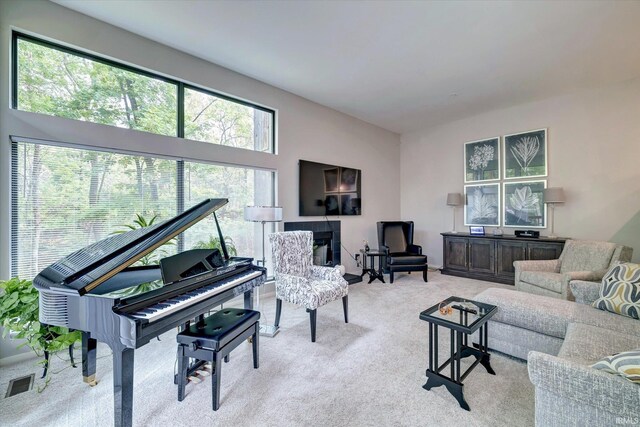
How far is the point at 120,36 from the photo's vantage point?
2.76 meters

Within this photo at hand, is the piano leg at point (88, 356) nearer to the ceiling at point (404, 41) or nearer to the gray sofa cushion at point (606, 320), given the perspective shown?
the ceiling at point (404, 41)

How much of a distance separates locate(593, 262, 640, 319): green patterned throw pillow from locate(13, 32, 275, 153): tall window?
4137mm

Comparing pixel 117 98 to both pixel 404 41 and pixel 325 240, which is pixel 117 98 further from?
pixel 325 240

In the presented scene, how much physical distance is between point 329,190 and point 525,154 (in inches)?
140

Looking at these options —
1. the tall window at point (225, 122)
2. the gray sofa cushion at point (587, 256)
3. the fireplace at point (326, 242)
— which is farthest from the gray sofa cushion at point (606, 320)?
the tall window at point (225, 122)

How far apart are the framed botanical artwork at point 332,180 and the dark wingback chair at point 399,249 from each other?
1206mm

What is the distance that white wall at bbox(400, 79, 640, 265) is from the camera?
12.5 ft

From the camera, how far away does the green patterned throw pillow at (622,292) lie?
1.99 metres

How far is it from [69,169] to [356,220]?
169 inches

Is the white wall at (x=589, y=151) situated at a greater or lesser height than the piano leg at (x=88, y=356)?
greater

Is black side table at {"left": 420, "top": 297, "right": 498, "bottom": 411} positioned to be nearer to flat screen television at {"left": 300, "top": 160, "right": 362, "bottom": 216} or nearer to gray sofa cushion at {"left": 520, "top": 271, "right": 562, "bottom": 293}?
gray sofa cushion at {"left": 520, "top": 271, "right": 562, "bottom": 293}

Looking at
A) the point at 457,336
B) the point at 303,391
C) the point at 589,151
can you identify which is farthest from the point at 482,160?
the point at 303,391

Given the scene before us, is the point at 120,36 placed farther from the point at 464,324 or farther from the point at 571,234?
the point at 571,234

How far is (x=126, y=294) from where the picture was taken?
1604 millimetres
